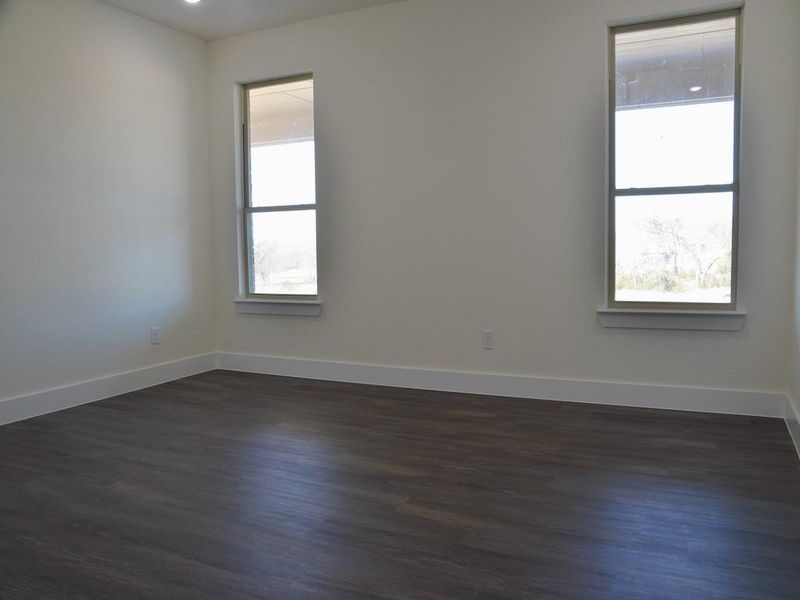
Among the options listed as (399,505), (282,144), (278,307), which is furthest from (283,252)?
(399,505)

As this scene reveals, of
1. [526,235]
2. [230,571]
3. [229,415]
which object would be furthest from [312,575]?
[526,235]

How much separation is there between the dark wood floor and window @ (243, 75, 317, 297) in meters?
1.41

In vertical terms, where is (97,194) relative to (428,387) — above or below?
above

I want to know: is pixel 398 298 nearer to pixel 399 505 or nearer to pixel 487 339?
pixel 487 339

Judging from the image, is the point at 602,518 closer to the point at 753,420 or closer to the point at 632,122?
the point at 753,420

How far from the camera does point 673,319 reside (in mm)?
3604

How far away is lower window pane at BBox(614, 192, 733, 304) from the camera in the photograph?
3.55 m

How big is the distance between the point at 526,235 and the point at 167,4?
2.81 meters

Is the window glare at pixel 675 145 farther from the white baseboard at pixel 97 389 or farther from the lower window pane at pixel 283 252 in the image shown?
the white baseboard at pixel 97 389

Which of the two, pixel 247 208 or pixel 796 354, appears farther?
pixel 247 208

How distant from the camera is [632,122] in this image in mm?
3711

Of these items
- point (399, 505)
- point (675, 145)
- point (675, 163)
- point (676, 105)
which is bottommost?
point (399, 505)

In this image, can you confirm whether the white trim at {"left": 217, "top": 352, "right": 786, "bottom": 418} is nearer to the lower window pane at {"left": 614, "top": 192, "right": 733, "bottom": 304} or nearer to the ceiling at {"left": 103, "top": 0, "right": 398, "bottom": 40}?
the lower window pane at {"left": 614, "top": 192, "right": 733, "bottom": 304}

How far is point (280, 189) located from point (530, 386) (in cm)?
239
